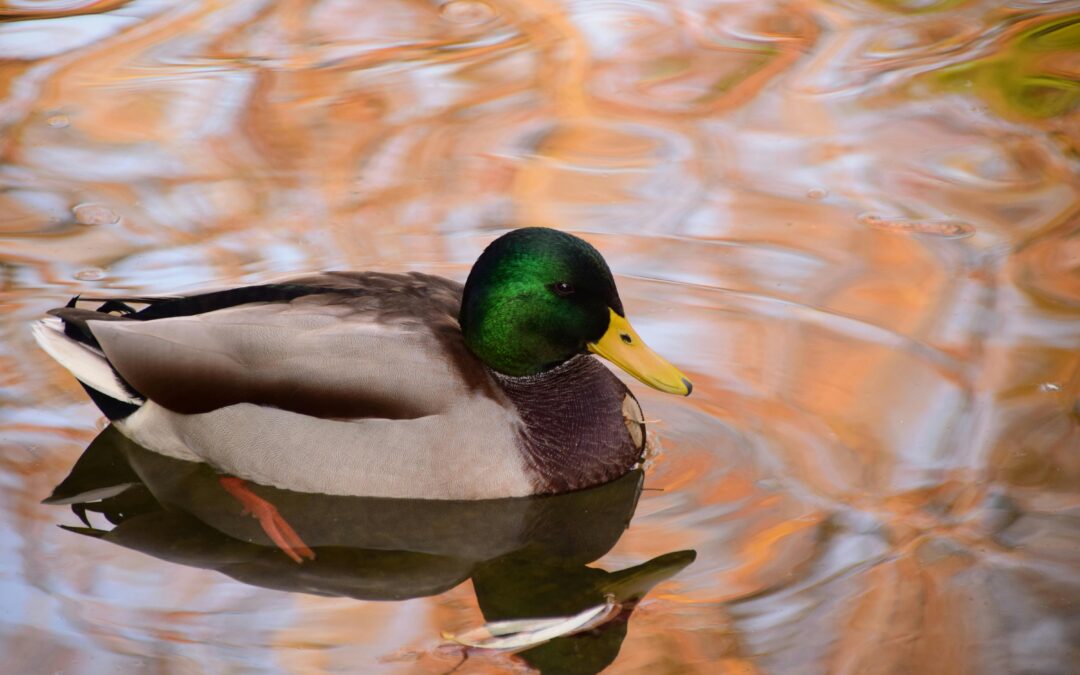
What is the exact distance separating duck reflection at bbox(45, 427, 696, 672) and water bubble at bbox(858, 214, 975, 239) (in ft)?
7.67

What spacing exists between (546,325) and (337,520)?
0.99m

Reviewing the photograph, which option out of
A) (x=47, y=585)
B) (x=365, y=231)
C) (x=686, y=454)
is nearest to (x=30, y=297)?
(x=365, y=231)

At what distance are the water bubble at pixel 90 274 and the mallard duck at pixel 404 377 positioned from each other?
113 centimetres

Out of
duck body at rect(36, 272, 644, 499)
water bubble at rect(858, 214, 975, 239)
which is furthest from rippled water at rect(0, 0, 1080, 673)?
duck body at rect(36, 272, 644, 499)

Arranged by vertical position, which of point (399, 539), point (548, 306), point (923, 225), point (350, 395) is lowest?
point (399, 539)

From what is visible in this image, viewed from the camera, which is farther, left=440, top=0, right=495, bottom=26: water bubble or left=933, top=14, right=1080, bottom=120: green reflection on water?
left=440, top=0, right=495, bottom=26: water bubble

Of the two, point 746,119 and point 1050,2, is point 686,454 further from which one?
point 1050,2

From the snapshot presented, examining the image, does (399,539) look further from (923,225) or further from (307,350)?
(923,225)

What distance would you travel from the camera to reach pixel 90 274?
6289 millimetres

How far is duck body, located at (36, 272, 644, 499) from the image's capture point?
15.8 ft

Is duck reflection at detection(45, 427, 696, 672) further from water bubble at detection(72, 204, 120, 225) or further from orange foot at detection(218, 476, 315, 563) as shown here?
water bubble at detection(72, 204, 120, 225)

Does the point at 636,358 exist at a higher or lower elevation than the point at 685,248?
higher

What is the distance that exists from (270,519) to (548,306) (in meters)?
1.21

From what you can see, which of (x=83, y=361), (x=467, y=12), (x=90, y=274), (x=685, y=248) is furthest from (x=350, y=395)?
(x=467, y=12)
